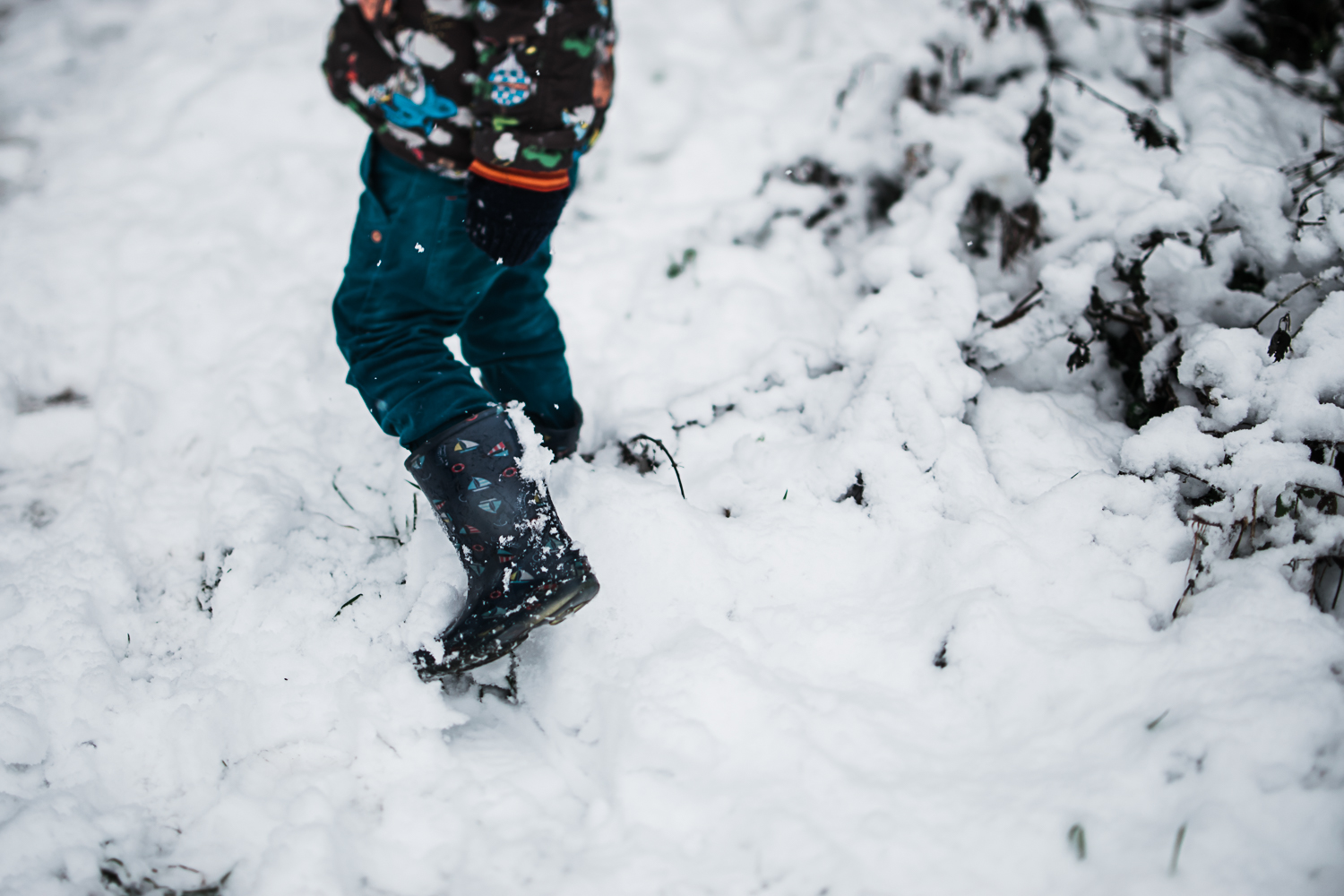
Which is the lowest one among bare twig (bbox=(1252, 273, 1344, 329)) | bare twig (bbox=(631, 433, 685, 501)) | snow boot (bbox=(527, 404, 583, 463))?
bare twig (bbox=(631, 433, 685, 501))

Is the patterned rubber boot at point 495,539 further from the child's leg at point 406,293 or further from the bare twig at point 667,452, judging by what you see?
the bare twig at point 667,452

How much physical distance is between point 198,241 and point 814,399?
5.80 feet

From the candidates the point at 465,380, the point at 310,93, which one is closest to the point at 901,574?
the point at 465,380

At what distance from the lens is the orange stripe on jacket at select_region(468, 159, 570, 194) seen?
3.30 ft

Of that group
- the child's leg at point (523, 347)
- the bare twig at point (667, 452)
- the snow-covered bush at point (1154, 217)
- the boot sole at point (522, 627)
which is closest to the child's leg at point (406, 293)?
the child's leg at point (523, 347)

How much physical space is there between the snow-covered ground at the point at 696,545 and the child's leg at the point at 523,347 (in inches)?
6.1

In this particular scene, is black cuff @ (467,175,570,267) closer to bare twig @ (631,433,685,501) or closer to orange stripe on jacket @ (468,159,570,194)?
orange stripe on jacket @ (468,159,570,194)

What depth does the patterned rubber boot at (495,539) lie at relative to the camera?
1.11 metres

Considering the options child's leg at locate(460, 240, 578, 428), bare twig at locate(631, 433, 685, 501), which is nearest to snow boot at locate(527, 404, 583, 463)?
child's leg at locate(460, 240, 578, 428)

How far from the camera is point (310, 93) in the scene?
2.42 metres

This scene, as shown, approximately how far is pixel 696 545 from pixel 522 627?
371 millimetres

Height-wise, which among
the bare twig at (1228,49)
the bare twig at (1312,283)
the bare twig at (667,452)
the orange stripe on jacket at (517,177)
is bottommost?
the bare twig at (667,452)

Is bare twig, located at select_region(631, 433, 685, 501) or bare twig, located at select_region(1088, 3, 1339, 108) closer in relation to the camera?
bare twig, located at select_region(631, 433, 685, 501)

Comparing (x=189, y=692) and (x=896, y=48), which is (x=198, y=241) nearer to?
(x=189, y=692)
